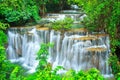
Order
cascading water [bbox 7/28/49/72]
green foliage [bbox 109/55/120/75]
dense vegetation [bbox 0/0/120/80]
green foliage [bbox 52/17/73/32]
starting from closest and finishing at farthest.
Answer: dense vegetation [bbox 0/0/120/80]
green foliage [bbox 109/55/120/75]
green foliage [bbox 52/17/73/32]
cascading water [bbox 7/28/49/72]

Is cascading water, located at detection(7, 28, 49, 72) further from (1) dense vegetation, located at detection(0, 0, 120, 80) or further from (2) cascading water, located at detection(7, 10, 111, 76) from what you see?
(1) dense vegetation, located at detection(0, 0, 120, 80)

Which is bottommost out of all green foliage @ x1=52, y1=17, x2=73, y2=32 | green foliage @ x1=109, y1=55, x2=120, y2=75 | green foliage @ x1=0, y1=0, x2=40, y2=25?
green foliage @ x1=109, y1=55, x2=120, y2=75

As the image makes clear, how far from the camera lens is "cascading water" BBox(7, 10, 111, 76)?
12.8 meters

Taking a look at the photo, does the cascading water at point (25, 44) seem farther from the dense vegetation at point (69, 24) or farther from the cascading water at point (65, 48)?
the dense vegetation at point (69, 24)

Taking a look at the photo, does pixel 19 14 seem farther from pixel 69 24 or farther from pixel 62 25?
pixel 69 24

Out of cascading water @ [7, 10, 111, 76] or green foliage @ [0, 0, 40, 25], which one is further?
green foliage @ [0, 0, 40, 25]

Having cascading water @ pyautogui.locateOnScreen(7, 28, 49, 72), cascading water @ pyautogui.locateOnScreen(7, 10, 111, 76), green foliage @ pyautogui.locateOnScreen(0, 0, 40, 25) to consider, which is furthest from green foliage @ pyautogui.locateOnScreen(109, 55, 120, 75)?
green foliage @ pyautogui.locateOnScreen(0, 0, 40, 25)

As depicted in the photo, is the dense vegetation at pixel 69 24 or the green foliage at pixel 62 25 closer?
the dense vegetation at pixel 69 24

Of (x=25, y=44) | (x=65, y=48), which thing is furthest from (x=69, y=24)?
(x=25, y=44)

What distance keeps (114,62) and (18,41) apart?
18.7 ft

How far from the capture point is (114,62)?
40.0 ft

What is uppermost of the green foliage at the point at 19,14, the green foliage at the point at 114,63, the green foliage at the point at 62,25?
the green foliage at the point at 19,14

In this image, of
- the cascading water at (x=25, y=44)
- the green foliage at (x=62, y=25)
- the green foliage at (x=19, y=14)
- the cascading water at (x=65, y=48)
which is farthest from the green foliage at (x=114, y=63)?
the green foliage at (x=19, y=14)

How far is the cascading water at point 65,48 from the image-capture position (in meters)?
12.8
